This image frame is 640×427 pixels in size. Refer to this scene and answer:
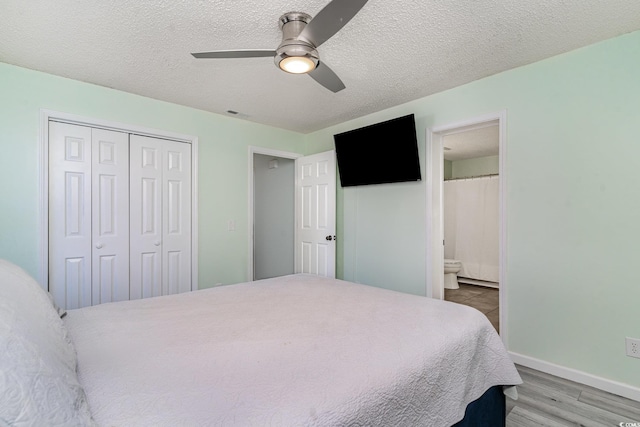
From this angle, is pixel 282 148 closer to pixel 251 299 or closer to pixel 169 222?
pixel 169 222

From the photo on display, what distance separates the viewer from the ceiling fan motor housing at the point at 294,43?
163cm

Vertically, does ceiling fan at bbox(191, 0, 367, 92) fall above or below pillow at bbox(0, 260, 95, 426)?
above

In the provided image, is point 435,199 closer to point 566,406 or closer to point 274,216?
point 566,406

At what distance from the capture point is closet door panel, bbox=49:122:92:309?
268cm

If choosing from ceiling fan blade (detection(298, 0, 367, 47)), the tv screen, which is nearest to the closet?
the tv screen

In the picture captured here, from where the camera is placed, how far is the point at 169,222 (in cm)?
332

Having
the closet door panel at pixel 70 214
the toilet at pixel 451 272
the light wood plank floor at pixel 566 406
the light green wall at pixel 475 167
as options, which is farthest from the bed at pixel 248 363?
the light green wall at pixel 475 167

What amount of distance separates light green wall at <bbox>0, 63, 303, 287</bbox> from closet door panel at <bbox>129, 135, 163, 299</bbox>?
29 cm

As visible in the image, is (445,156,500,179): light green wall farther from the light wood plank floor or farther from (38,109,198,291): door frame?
(38,109,198,291): door frame

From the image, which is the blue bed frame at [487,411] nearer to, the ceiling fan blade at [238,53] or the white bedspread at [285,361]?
the white bedspread at [285,361]

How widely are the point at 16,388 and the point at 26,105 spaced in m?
2.95

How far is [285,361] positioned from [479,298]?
4.20m

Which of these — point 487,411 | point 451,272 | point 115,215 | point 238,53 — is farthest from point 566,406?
point 115,215

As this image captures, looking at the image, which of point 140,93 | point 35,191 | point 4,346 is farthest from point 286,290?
point 140,93
